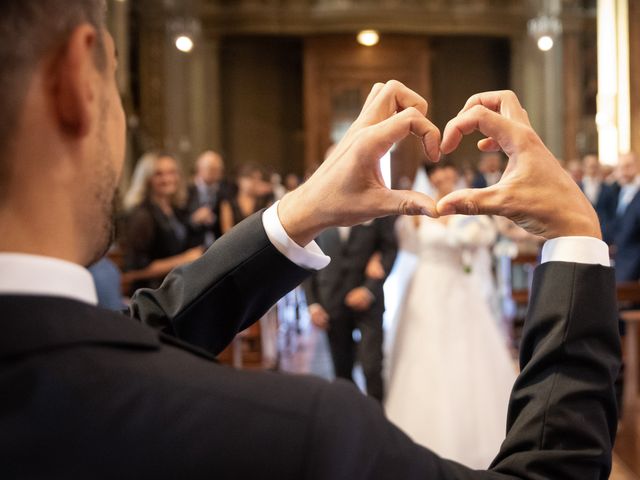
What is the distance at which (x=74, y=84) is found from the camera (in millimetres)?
840

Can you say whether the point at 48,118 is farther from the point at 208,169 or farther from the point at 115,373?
the point at 208,169

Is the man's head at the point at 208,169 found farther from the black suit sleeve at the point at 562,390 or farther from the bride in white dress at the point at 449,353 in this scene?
the black suit sleeve at the point at 562,390

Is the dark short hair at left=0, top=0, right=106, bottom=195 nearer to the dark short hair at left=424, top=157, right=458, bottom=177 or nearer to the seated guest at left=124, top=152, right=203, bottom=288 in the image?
the seated guest at left=124, top=152, right=203, bottom=288

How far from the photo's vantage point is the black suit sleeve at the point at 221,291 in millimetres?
1383

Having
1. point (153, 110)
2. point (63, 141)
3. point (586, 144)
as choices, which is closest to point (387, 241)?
point (63, 141)

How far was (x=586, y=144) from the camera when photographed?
16.6 m

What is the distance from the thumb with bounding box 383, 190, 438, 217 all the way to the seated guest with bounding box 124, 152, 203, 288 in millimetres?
4445

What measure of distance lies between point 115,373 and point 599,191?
11.2 metres

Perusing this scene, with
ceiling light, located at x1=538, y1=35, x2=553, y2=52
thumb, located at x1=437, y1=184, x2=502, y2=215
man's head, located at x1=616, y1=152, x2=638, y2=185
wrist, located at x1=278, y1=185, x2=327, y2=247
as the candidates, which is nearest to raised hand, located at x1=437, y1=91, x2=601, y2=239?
thumb, located at x1=437, y1=184, x2=502, y2=215

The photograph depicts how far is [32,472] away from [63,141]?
322 millimetres

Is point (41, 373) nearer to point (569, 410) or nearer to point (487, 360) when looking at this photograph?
point (569, 410)

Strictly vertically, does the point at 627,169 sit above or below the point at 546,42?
below

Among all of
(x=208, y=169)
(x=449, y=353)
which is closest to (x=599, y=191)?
(x=208, y=169)

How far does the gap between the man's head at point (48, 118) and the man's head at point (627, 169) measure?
10.5 m
